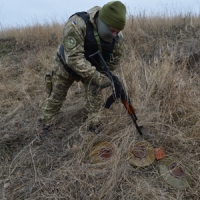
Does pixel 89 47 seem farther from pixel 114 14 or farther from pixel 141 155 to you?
pixel 141 155

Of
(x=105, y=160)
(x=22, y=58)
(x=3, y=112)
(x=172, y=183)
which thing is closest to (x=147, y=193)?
(x=172, y=183)

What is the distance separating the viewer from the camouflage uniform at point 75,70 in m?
2.24

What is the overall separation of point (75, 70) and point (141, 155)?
1089 millimetres

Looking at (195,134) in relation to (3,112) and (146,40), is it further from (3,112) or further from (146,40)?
(146,40)

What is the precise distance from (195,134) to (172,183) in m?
0.63

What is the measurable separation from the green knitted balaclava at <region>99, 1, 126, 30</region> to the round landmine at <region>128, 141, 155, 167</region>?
1221 millimetres

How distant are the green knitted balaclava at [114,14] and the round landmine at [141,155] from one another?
1.22 metres

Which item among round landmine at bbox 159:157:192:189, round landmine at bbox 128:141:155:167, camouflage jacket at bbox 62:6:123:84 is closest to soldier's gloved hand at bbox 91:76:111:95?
camouflage jacket at bbox 62:6:123:84

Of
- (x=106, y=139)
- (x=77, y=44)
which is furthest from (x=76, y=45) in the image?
(x=106, y=139)

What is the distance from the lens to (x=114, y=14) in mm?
2152

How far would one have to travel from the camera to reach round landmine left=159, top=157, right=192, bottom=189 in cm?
202

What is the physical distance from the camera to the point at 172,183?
2.03m

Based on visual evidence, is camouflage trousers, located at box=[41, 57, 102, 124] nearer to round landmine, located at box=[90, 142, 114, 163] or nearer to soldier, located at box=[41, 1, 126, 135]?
soldier, located at box=[41, 1, 126, 135]

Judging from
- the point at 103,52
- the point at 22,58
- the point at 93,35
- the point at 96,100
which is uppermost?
the point at 93,35
